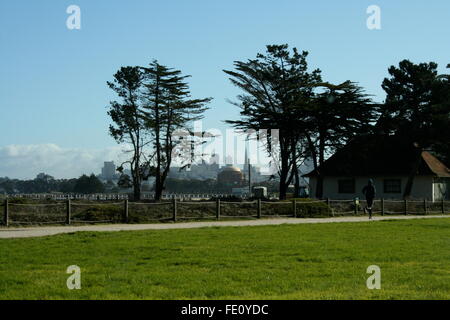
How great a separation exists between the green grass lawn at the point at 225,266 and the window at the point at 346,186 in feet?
131

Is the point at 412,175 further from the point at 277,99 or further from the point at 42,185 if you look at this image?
the point at 42,185

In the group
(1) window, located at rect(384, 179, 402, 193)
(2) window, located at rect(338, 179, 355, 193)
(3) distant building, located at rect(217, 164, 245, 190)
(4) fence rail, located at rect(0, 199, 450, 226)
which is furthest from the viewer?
(3) distant building, located at rect(217, 164, 245, 190)

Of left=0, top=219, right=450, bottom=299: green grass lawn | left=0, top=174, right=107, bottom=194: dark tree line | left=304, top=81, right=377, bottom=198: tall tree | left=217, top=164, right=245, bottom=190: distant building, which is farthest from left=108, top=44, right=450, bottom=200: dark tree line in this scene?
left=217, top=164, right=245, bottom=190: distant building

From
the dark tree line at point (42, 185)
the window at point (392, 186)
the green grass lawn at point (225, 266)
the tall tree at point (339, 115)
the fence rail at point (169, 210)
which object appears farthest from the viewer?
the dark tree line at point (42, 185)

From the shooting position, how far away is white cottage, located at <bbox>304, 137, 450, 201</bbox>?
178 ft

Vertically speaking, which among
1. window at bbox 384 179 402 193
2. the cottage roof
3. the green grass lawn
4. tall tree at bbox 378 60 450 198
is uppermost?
tall tree at bbox 378 60 450 198

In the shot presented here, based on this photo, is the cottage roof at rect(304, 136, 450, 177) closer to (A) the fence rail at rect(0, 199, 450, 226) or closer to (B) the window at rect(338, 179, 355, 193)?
(B) the window at rect(338, 179, 355, 193)

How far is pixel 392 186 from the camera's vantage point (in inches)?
2190

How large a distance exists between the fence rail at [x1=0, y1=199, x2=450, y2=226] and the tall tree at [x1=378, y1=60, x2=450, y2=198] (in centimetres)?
1276

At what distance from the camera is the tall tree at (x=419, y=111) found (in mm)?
49406

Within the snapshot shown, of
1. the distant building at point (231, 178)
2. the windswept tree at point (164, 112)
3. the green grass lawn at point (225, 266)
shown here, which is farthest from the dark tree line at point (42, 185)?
the green grass lawn at point (225, 266)

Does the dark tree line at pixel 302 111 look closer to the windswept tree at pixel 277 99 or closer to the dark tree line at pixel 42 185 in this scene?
the windswept tree at pixel 277 99

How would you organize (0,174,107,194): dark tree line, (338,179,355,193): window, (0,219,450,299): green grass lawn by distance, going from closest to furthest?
(0,219,450,299): green grass lawn → (338,179,355,193): window → (0,174,107,194): dark tree line
